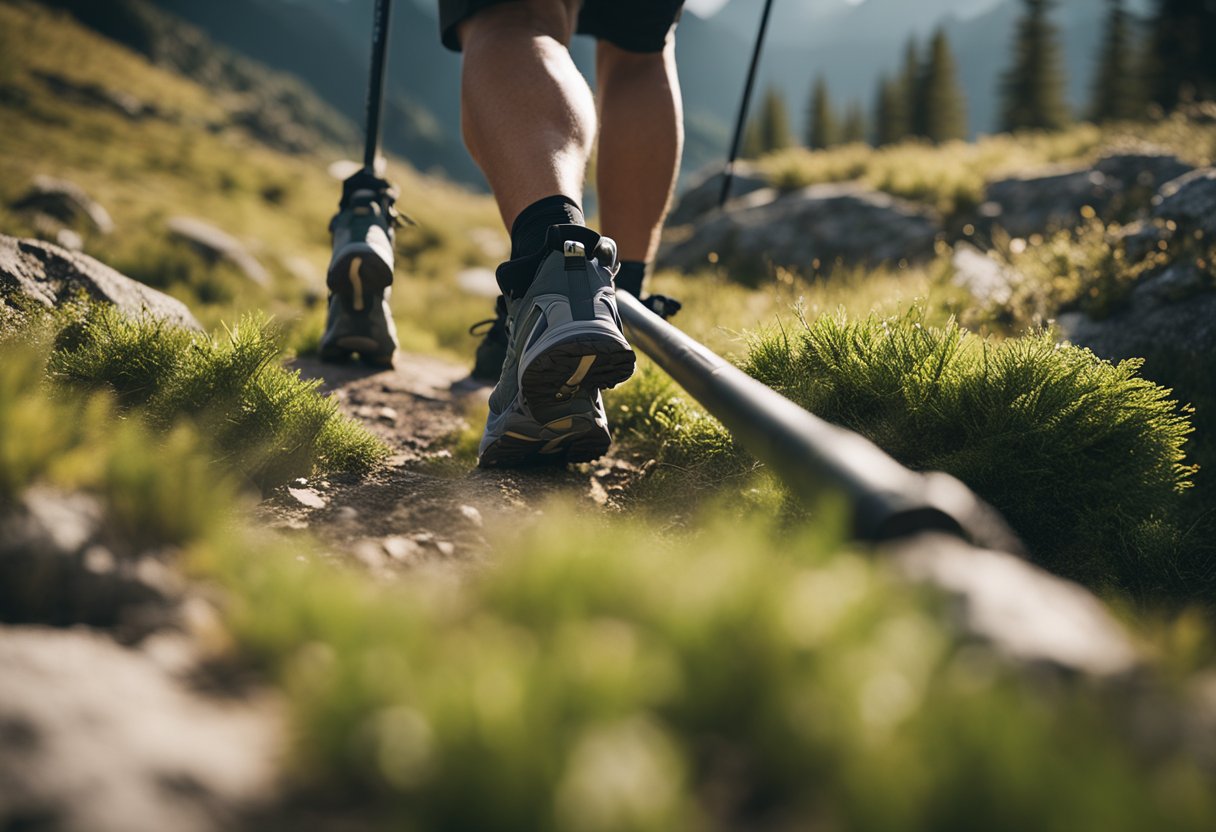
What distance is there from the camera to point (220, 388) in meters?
1.92

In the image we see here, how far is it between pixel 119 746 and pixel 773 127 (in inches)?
1725

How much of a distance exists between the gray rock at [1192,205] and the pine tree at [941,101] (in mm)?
33608

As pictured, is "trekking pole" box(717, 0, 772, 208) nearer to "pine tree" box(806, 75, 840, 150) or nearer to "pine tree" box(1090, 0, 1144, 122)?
"pine tree" box(1090, 0, 1144, 122)

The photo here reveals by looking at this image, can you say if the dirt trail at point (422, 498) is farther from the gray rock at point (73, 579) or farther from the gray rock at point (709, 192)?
the gray rock at point (709, 192)

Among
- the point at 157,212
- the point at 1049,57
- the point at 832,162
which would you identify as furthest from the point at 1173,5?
the point at 157,212

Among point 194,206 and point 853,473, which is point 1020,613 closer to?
point 853,473

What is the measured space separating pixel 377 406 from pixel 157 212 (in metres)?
7.62

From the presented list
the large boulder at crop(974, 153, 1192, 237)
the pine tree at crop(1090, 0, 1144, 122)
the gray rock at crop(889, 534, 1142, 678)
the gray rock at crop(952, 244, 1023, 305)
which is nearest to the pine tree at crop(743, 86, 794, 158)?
the pine tree at crop(1090, 0, 1144, 122)

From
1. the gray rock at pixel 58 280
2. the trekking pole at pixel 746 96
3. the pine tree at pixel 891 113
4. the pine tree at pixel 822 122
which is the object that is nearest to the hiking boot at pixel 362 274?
the gray rock at pixel 58 280

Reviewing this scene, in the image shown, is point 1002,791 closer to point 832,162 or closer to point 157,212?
point 157,212

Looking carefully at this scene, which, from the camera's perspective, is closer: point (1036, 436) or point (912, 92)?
point (1036, 436)

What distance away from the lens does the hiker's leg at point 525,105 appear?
6.43 ft

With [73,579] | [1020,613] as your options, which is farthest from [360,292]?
[1020,613]

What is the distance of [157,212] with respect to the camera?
867 centimetres
